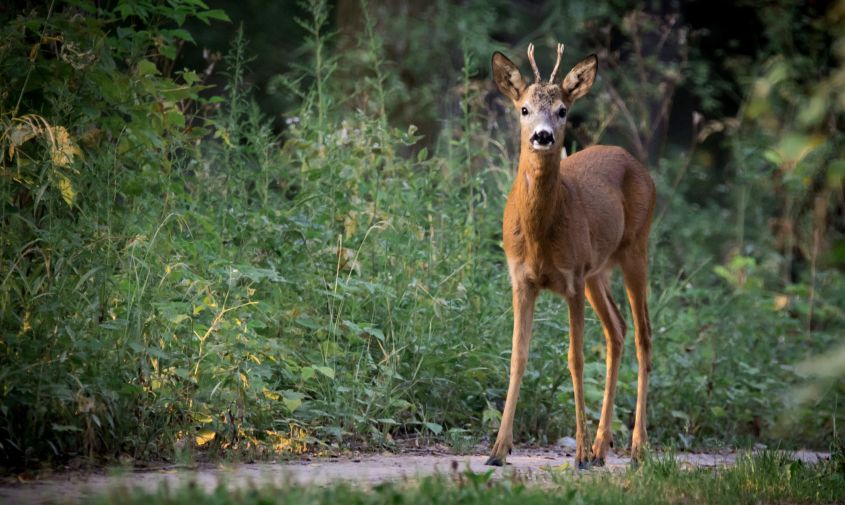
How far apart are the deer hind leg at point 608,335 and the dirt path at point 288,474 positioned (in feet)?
0.74

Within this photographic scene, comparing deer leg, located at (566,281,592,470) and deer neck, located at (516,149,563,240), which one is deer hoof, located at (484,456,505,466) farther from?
deer neck, located at (516,149,563,240)

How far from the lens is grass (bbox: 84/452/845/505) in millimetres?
4008

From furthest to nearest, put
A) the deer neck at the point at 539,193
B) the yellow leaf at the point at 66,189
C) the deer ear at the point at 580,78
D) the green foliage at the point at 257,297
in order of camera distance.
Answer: the deer ear at the point at 580,78, the deer neck at the point at 539,193, the yellow leaf at the point at 66,189, the green foliage at the point at 257,297

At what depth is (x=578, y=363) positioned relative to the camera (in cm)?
644

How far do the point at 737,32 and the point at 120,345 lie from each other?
1544 centimetres

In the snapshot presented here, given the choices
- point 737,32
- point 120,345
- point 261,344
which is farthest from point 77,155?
point 737,32

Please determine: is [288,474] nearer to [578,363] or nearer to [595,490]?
[595,490]

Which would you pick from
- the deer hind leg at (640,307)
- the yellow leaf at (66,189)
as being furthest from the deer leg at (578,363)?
the yellow leaf at (66,189)

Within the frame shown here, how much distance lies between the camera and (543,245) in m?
6.31

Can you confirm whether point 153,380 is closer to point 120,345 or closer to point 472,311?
point 120,345

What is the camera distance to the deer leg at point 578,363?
20.1 feet

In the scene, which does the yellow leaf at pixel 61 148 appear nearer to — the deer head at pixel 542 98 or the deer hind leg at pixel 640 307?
the deer head at pixel 542 98

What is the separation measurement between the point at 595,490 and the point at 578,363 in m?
1.73

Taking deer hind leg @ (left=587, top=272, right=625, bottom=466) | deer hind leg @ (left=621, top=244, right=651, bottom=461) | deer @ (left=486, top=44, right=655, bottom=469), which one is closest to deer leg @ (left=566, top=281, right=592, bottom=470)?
deer @ (left=486, top=44, right=655, bottom=469)
